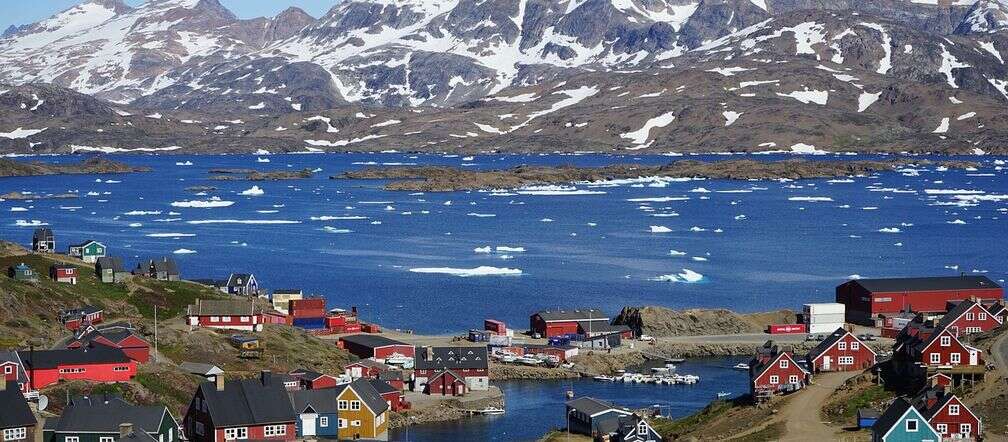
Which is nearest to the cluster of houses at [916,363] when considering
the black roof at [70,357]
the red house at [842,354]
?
the red house at [842,354]

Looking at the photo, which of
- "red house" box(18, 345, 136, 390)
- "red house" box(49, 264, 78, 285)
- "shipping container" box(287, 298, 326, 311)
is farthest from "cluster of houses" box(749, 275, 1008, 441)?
"red house" box(49, 264, 78, 285)

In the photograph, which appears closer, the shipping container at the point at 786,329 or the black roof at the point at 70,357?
the black roof at the point at 70,357

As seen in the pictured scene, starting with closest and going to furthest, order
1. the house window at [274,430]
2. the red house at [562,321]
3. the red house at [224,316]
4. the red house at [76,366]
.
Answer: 1. the house window at [274,430]
2. the red house at [76,366]
3. the red house at [224,316]
4. the red house at [562,321]

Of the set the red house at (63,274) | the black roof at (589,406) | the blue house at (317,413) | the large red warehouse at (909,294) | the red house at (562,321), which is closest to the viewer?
the blue house at (317,413)

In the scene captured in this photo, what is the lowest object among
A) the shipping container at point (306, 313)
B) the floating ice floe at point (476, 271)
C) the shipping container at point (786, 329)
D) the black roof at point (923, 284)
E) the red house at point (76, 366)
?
the red house at point (76, 366)

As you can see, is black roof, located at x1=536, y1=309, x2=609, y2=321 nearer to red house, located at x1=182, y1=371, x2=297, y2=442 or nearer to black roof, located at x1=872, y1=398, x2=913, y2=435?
red house, located at x1=182, y1=371, x2=297, y2=442

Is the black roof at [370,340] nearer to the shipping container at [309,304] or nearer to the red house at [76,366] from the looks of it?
the shipping container at [309,304]
